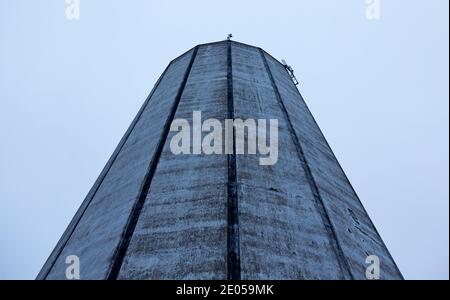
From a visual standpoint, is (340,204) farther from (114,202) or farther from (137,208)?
(114,202)

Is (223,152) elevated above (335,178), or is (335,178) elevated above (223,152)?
(223,152)

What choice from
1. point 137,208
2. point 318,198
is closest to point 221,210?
point 137,208

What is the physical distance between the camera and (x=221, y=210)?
6.95 m

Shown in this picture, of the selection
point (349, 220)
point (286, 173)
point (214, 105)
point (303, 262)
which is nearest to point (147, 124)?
point (214, 105)

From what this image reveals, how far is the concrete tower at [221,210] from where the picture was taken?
6320mm

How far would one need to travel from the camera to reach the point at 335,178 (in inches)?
364

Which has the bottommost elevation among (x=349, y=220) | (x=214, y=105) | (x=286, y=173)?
(x=349, y=220)

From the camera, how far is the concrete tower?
632cm

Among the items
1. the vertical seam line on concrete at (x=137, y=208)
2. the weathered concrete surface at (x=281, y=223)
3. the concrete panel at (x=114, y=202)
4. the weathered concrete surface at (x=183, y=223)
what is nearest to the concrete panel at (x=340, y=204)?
the weathered concrete surface at (x=281, y=223)

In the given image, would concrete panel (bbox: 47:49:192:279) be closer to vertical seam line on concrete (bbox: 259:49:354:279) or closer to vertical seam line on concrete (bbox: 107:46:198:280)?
vertical seam line on concrete (bbox: 107:46:198:280)

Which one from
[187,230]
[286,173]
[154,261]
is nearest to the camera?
[154,261]

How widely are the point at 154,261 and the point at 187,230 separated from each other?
582 millimetres
